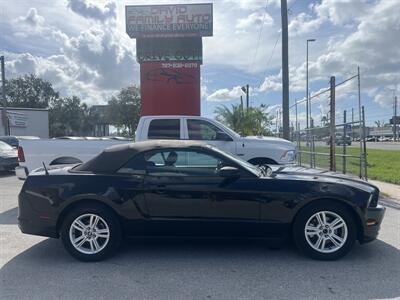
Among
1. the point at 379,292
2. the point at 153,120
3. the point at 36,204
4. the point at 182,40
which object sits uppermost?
the point at 182,40

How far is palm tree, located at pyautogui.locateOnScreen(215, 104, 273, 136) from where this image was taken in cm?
2416

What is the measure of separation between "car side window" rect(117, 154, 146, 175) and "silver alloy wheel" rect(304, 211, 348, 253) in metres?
2.21

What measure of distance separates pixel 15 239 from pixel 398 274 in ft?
17.2

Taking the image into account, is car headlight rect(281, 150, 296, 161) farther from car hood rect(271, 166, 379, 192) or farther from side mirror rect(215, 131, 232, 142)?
car hood rect(271, 166, 379, 192)

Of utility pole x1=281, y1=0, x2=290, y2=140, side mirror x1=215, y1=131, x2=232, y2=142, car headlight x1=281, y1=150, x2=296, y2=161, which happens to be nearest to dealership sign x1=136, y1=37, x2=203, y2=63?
utility pole x1=281, y1=0, x2=290, y2=140

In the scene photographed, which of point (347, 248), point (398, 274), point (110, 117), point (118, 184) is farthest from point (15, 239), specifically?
point (110, 117)

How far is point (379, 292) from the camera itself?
379cm

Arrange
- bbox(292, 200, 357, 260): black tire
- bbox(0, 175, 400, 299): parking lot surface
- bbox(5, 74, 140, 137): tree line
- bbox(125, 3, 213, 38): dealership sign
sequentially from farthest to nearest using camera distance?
bbox(5, 74, 140, 137): tree line → bbox(125, 3, 213, 38): dealership sign → bbox(292, 200, 357, 260): black tire → bbox(0, 175, 400, 299): parking lot surface

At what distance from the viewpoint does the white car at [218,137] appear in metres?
8.59

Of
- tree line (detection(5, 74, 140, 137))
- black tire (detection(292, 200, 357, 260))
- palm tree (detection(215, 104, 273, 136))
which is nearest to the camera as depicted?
black tire (detection(292, 200, 357, 260))

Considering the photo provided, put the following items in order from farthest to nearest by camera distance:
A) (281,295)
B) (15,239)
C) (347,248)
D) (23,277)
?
(15,239) < (347,248) < (23,277) < (281,295)

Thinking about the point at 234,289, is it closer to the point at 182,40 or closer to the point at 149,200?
the point at 149,200

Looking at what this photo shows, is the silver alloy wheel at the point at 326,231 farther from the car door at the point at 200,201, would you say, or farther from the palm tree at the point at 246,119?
the palm tree at the point at 246,119

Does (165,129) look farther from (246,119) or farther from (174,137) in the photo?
(246,119)
